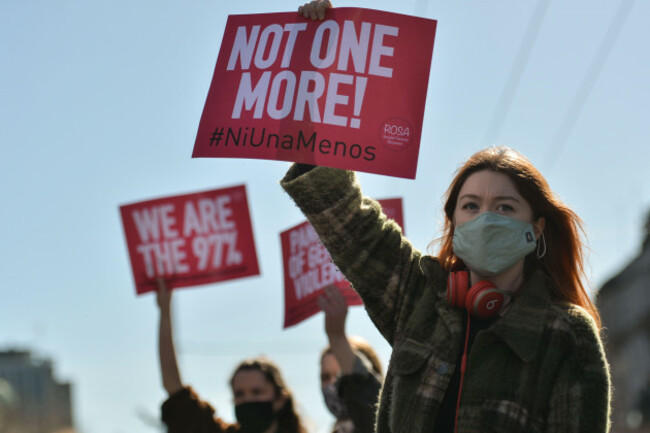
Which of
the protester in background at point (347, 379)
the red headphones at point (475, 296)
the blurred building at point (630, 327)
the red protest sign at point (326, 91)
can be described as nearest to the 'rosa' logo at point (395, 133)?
the red protest sign at point (326, 91)

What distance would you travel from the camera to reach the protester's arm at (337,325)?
577 centimetres

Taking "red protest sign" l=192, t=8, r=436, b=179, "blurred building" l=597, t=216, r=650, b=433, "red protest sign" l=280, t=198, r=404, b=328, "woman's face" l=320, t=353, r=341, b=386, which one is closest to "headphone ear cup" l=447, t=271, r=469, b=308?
"red protest sign" l=192, t=8, r=436, b=179

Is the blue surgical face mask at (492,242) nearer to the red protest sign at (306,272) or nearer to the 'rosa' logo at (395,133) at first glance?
the 'rosa' logo at (395,133)

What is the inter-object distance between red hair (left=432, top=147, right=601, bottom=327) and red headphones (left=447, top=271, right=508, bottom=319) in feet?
0.62

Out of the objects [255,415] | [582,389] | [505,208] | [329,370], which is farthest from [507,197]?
[255,415]

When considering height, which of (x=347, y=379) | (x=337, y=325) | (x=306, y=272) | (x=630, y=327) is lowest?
(x=347, y=379)

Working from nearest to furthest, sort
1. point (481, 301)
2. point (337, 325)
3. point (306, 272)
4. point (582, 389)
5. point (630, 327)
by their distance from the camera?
point (582, 389) → point (481, 301) → point (337, 325) → point (306, 272) → point (630, 327)

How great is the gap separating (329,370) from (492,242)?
3127 mm

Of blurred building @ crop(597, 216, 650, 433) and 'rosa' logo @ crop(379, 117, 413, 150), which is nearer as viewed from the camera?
'rosa' logo @ crop(379, 117, 413, 150)

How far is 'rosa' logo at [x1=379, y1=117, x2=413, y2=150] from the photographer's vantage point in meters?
3.92

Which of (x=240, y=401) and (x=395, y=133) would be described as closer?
(x=395, y=133)

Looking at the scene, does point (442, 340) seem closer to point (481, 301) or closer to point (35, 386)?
point (481, 301)

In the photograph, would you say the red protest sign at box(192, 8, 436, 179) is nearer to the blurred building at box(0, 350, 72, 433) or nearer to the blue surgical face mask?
the blue surgical face mask

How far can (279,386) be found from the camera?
21.8ft
